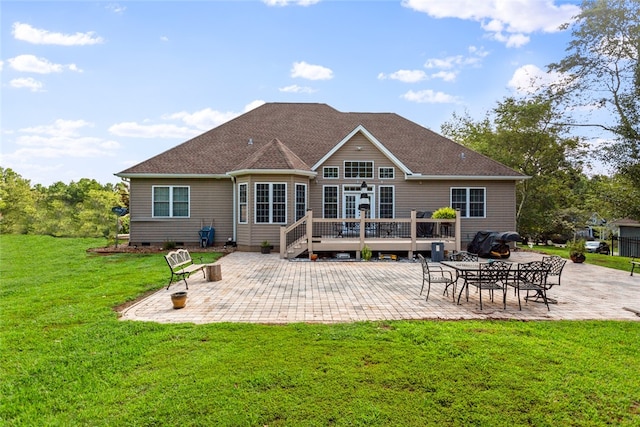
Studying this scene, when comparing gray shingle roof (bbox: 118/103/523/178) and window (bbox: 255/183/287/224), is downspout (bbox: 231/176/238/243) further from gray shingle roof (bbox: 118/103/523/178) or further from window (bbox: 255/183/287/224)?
window (bbox: 255/183/287/224)

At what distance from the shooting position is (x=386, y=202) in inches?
657

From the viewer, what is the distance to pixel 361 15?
1328 cm

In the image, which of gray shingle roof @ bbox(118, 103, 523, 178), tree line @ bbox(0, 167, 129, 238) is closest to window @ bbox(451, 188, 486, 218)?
gray shingle roof @ bbox(118, 103, 523, 178)

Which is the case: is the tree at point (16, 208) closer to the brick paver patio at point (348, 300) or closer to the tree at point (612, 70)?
the brick paver patio at point (348, 300)

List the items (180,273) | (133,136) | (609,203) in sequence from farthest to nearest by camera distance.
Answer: (133,136) < (609,203) < (180,273)

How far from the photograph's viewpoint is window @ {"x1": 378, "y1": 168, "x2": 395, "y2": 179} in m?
16.5

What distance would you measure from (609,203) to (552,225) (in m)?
10.3

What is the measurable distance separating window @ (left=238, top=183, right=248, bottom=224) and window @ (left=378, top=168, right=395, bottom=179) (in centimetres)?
696

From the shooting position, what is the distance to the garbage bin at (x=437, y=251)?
1288cm

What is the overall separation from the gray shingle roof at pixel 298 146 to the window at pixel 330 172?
3.35 ft

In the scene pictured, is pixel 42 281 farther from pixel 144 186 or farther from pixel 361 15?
pixel 361 15

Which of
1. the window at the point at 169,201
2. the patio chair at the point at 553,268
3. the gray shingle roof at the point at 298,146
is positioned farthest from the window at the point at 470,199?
the window at the point at 169,201

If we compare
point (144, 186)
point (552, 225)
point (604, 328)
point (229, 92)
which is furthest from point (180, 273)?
point (552, 225)

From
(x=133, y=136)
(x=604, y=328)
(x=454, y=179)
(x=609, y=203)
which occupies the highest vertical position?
(x=133, y=136)
